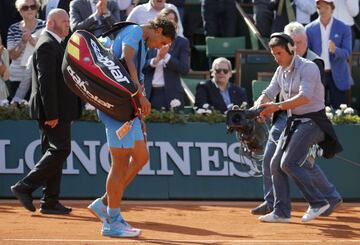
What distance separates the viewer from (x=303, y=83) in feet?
32.8

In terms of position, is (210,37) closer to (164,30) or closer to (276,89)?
(276,89)

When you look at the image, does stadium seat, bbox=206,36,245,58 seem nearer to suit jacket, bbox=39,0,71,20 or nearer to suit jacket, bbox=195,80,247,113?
suit jacket, bbox=39,0,71,20

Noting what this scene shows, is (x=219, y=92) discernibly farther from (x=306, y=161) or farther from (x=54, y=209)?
(x=54, y=209)

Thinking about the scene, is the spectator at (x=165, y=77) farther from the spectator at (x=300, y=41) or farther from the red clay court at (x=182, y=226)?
the spectator at (x=300, y=41)

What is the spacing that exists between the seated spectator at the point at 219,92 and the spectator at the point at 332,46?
151 centimetres

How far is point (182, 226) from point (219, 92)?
12.4 ft

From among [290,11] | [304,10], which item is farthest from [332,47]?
[290,11]

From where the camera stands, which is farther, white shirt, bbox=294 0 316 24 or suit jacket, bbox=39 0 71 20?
white shirt, bbox=294 0 316 24

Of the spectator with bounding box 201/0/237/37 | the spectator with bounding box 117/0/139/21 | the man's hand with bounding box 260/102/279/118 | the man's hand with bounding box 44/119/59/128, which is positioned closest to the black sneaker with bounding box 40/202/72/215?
the man's hand with bounding box 44/119/59/128

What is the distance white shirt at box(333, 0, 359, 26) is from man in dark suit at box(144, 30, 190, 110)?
3.18 metres

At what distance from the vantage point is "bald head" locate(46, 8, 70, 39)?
35.3ft

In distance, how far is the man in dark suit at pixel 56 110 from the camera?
419 inches

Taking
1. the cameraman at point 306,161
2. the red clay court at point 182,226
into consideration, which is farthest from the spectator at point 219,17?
the cameraman at point 306,161

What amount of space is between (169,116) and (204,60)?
461 cm
